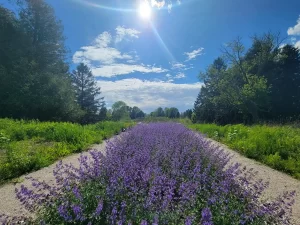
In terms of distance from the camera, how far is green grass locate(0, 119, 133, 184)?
5148 mm

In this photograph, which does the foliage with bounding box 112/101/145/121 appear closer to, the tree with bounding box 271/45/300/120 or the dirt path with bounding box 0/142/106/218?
the tree with bounding box 271/45/300/120

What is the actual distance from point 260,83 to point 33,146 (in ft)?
87.3

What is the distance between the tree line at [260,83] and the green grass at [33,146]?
22.4 m

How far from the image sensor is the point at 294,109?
31828 mm

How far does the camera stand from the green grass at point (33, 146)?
5148 millimetres

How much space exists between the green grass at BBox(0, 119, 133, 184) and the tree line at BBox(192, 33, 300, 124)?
22401 mm

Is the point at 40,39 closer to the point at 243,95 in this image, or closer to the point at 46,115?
the point at 46,115

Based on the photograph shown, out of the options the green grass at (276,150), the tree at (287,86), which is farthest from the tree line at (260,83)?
the green grass at (276,150)

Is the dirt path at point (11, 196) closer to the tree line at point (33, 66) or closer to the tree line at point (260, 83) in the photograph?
the tree line at point (33, 66)

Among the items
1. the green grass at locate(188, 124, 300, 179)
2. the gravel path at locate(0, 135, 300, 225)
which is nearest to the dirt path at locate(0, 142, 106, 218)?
the gravel path at locate(0, 135, 300, 225)

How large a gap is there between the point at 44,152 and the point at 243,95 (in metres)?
27.1

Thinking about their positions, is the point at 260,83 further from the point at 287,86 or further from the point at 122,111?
the point at 122,111

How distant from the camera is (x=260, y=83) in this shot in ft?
84.1

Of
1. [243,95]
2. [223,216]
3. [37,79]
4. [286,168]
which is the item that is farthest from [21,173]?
[243,95]
